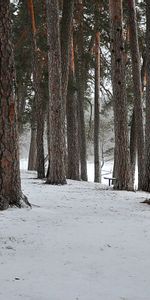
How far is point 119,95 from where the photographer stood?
416 inches

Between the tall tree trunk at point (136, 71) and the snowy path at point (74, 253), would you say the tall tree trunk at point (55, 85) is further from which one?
the snowy path at point (74, 253)

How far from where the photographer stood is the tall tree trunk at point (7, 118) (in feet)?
19.9

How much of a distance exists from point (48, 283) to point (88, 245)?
124 centimetres

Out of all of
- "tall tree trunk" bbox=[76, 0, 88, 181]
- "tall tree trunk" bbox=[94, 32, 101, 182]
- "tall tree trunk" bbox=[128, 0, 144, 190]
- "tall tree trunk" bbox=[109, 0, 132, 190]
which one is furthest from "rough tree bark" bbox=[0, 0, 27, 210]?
"tall tree trunk" bbox=[94, 32, 101, 182]

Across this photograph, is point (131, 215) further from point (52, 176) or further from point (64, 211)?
point (52, 176)

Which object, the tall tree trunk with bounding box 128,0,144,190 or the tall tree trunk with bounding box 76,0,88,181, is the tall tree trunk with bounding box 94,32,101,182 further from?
the tall tree trunk with bounding box 128,0,144,190

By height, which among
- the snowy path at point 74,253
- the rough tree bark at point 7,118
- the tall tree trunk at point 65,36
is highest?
the tall tree trunk at point 65,36

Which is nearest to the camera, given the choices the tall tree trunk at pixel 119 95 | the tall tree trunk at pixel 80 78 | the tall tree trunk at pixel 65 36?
the tall tree trunk at pixel 119 95

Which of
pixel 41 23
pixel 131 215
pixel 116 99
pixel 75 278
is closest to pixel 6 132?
pixel 131 215

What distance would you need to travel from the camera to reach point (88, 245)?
14.9 ft

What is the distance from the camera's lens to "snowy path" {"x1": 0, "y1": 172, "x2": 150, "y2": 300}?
127 inches

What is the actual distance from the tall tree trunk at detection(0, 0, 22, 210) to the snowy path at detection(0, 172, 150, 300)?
15.8 inches

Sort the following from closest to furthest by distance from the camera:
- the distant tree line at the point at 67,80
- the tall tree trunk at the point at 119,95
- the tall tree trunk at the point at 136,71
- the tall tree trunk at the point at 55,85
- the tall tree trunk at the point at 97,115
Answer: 1. the distant tree line at the point at 67,80
2. the tall tree trunk at the point at 119,95
3. the tall tree trunk at the point at 55,85
4. the tall tree trunk at the point at 136,71
5. the tall tree trunk at the point at 97,115

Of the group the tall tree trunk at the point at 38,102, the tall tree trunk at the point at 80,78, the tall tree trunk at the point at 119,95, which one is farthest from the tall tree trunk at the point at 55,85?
the tall tree trunk at the point at 80,78
